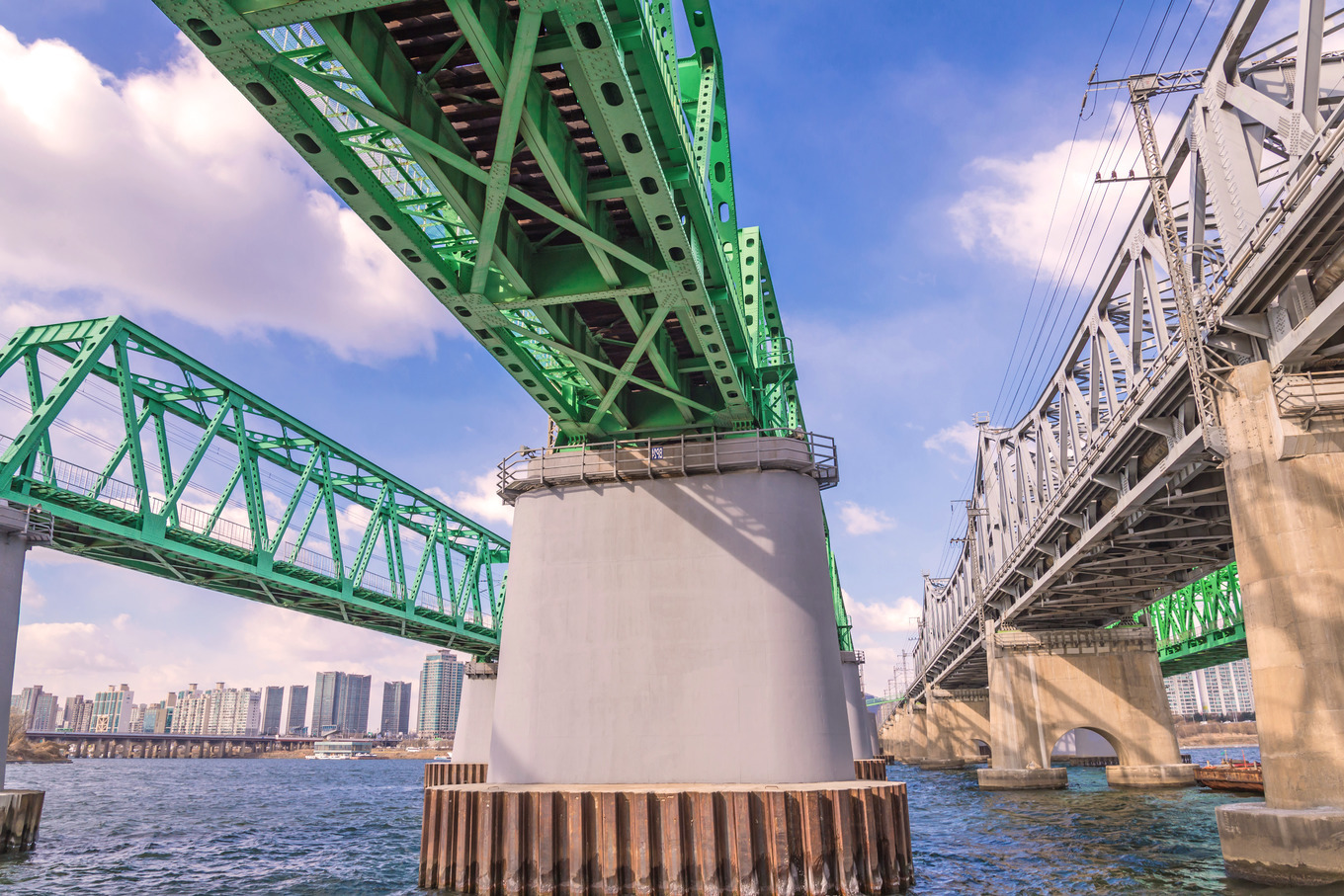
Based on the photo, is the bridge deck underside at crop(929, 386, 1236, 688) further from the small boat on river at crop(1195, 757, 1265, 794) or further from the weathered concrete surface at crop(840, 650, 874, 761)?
the weathered concrete surface at crop(840, 650, 874, 761)

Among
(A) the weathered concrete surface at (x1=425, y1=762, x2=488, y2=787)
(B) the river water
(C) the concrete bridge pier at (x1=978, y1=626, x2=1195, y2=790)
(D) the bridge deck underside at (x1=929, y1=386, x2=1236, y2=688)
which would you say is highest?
(D) the bridge deck underside at (x1=929, y1=386, x2=1236, y2=688)

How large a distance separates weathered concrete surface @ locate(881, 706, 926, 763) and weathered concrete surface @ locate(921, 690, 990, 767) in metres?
7.88

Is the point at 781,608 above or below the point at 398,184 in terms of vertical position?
below

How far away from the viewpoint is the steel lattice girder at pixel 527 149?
11.2 metres

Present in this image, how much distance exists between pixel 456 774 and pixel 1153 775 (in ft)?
125

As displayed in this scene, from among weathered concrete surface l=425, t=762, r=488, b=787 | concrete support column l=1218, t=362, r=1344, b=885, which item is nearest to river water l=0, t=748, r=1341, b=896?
concrete support column l=1218, t=362, r=1344, b=885

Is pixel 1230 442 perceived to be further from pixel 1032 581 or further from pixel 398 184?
pixel 1032 581

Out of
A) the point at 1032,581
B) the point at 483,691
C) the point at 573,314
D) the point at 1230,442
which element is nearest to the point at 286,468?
Result: the point at 483,691

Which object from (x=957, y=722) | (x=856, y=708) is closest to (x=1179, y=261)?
(x=856, y=708)

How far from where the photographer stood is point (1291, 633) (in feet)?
54.9

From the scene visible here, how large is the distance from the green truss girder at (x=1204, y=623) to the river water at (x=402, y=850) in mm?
23372

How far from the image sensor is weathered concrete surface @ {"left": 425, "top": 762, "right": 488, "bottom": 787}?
1882 inches

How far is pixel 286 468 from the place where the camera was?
50.0 meters

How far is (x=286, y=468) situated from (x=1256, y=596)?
47.7 m
